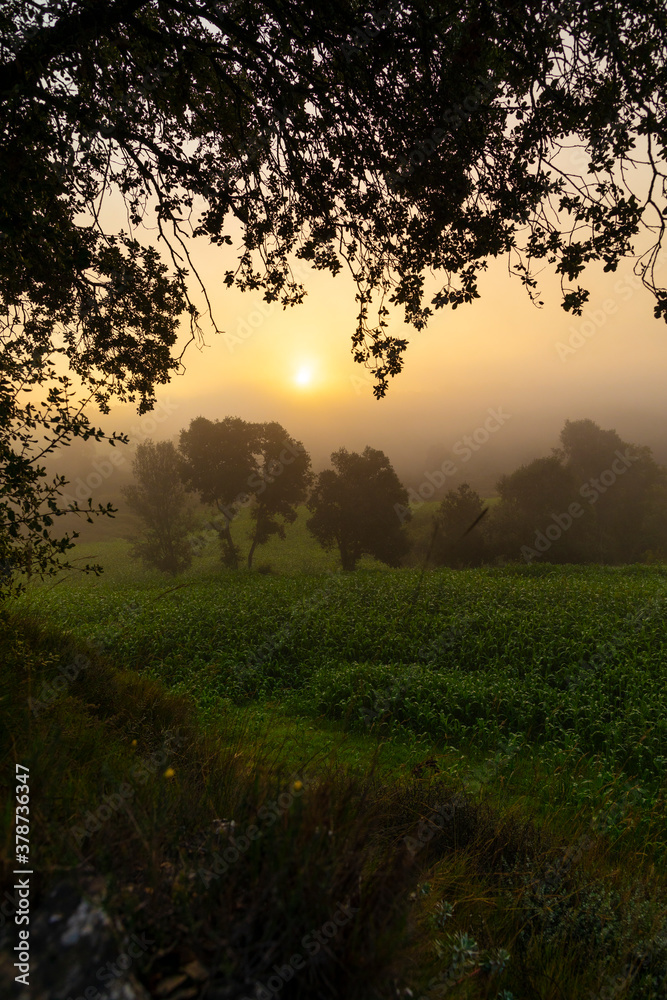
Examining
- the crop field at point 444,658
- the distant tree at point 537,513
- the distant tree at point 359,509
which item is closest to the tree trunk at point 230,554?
the distant tree at point 359,509

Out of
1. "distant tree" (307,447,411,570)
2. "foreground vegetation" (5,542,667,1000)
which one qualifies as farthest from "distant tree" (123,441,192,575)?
"foreground vegetation" (5,542,667,1000)

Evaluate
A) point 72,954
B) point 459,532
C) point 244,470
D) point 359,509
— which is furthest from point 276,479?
point 72,954

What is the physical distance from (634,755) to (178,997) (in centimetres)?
895

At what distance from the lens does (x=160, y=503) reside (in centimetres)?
3881

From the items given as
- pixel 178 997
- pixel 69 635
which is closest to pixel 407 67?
pixel 178 997

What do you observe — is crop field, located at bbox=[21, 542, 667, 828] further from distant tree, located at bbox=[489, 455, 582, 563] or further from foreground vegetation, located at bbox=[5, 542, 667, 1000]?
distant tree, located at bbox=[489, 455, 582, 563]

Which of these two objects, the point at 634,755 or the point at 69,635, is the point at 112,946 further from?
the point at 634,755

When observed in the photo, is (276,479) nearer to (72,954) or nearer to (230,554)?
(230,554)

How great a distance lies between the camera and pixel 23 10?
197 inches

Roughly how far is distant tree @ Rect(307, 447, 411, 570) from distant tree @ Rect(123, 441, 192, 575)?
11160mm

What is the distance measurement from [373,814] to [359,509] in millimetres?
34943

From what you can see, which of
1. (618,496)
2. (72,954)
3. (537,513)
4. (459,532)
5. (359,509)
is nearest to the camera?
(72,954)

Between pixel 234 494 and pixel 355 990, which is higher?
pixel 234 494

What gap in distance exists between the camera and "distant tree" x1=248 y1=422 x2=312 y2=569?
129 feet
